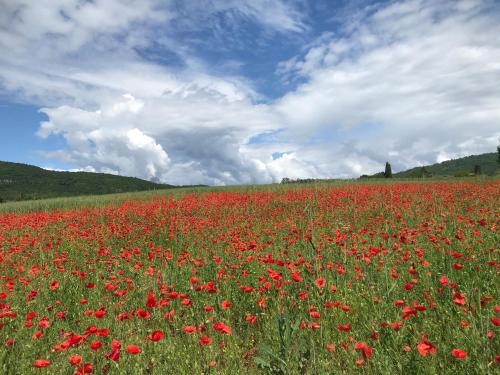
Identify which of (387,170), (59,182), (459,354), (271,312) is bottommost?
(271,312)

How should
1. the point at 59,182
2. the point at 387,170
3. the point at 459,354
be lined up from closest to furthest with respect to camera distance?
the point at 459,354
the point at 387,170
the point at 59,182

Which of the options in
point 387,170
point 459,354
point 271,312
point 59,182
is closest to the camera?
point 459,354

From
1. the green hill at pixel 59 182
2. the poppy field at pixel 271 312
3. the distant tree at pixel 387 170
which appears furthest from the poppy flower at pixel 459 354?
the green hill at pixel 59 182

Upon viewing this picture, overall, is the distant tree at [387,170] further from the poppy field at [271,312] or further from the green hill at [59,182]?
the green hill at [59,182]

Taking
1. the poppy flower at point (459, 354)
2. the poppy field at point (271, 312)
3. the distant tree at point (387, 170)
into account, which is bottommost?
the poppy field at point (271, 312)

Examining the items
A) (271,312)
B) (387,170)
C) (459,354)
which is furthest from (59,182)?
(459,354)

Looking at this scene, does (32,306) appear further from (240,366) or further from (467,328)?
(467,328)

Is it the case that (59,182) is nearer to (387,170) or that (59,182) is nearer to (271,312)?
(387,170)

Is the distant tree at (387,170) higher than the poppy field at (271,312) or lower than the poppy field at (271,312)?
higher

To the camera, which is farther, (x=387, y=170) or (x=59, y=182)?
(x=59, y=182)

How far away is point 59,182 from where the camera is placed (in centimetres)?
12688

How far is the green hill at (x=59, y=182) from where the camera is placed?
117812 millimetres

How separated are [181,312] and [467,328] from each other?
3.08m

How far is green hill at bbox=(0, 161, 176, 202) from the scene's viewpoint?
118 metres
